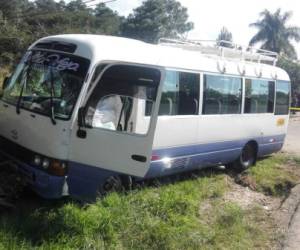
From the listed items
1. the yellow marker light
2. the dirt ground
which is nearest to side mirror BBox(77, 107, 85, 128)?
→ the dirt ground

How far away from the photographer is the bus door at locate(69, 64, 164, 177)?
510cm

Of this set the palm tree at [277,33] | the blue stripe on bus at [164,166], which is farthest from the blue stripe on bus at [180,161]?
the palm tree at [277,33]

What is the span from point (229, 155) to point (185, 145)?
6.09 ft

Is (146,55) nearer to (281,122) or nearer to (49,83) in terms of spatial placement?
(49,83)

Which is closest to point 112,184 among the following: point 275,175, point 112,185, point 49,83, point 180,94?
point 112,185

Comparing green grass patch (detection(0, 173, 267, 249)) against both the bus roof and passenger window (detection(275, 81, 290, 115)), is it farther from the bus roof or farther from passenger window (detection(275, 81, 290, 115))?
passenger window (detection(275, 81, 290, 115))

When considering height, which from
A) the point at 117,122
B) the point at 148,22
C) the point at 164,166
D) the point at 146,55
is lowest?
the point at 164,166

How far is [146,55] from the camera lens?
6.33 metres

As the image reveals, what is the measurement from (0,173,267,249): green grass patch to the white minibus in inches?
13.4

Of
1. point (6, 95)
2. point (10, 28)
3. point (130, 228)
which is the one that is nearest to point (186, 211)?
point (130, 228)

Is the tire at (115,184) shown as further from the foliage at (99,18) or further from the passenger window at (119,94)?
the foliage at (99,18)

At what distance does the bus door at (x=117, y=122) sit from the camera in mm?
5102

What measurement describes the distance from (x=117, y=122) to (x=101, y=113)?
258mm

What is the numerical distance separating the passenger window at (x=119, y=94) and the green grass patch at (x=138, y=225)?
1.07m
